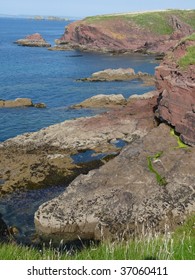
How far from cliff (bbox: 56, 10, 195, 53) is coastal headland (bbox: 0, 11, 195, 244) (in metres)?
78.8

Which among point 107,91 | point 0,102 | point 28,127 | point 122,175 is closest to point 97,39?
point 107,91

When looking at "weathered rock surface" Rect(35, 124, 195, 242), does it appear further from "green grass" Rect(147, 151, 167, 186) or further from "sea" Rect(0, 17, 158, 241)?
"sea" Rect(0, 17, 158, 241)

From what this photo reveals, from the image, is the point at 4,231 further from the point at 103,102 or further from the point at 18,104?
the point at 103,102

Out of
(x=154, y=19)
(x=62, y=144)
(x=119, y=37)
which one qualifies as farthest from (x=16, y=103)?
(x=154, y=19)

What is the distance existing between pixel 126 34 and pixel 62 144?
100 metres

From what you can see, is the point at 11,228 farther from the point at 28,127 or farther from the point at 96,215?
the point at 28,127

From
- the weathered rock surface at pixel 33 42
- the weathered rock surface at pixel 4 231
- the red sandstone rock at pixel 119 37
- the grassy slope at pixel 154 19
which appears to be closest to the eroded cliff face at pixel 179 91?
the weathered rock surface at pixel 4 231

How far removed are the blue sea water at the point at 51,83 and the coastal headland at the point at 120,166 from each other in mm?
7331

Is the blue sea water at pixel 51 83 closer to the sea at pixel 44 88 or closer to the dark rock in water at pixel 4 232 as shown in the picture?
the sea at pixel 44 88

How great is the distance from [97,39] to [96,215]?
115160 millimetres

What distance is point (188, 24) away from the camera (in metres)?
151

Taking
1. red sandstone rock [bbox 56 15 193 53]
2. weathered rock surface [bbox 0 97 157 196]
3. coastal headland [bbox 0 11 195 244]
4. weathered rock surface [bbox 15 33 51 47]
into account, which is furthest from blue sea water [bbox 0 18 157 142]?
weathered rock surface [bbox 15 33 51 47]

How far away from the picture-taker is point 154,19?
15000 cm

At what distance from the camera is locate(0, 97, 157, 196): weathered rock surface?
107 ft
